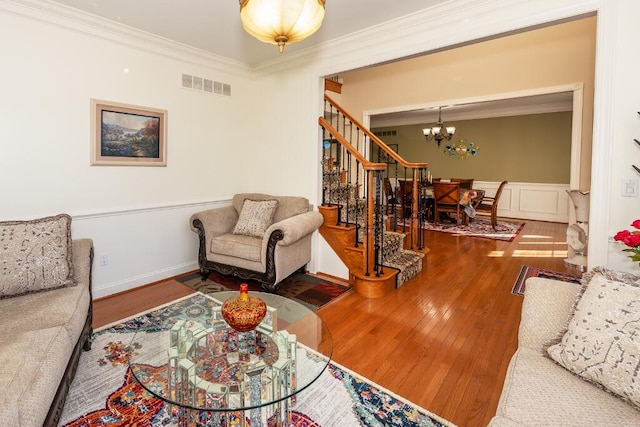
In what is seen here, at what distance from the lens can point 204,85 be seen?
4.04 m

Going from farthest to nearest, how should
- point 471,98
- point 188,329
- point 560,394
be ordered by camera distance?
point 471,98 < point 188,329 < point 560,394

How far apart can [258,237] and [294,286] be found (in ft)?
2.22

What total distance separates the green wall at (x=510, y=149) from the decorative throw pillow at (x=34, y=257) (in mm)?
9220

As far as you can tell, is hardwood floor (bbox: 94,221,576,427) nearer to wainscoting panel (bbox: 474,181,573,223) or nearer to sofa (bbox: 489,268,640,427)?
sofa (bbox: 489,268,640,427)

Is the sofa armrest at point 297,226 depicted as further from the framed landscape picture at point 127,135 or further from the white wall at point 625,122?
the white wall at point 625,122

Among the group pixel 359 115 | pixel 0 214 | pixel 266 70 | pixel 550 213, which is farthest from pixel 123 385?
pixel 550 213

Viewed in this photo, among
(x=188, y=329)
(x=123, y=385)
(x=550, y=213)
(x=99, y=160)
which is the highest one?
(x=99, y=160)

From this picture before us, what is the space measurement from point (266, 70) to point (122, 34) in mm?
1657

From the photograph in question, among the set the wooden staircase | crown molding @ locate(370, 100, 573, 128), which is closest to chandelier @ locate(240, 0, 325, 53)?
the wooden staircase

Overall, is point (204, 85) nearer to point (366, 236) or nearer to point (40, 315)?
point (366, 236)

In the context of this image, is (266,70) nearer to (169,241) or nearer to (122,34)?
(122,34)

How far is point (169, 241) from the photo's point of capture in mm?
3871

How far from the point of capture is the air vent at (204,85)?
3.86 metres

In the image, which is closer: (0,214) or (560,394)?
(560,394)
